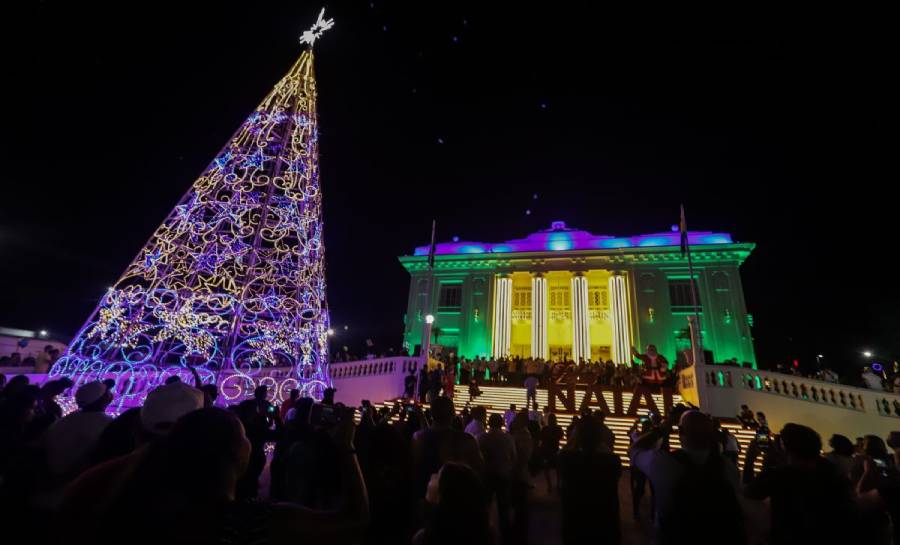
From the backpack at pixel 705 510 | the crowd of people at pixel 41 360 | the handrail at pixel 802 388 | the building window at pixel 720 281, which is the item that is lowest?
the backpack at pixel 705 510

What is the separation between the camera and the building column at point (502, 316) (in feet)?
91.0

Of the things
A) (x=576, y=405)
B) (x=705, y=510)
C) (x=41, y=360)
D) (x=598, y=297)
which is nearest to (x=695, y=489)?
(x=705, y=510)

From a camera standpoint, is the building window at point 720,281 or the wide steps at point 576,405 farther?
the building window at point 720,281

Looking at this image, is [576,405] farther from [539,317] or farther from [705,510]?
[539,317]

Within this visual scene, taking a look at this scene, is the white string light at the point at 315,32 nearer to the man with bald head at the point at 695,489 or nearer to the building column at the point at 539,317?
the man with bald head at the point at 695,489


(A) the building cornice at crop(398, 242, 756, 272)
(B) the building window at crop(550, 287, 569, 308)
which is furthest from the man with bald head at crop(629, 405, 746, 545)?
(B) the building window at crop(550, 287, 569, 308)

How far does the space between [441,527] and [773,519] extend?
2.47 meters

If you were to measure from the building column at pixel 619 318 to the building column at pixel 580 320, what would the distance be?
174cm

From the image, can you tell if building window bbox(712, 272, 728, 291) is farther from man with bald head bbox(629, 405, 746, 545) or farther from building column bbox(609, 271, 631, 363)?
man with bald head bbox(629, 405, 746, 545)

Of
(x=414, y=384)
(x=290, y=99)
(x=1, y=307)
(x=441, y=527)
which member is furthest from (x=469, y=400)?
(x=1, y=307)

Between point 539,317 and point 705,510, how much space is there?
85.6 ft

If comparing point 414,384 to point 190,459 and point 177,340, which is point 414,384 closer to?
point 177,340

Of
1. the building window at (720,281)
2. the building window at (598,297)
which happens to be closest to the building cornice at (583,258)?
the building window at (720,281)

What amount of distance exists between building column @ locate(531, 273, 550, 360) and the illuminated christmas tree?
2101 centimetres
